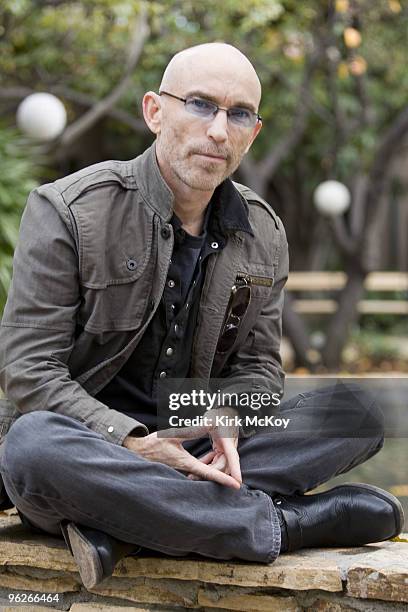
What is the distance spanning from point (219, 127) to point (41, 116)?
5826 mm

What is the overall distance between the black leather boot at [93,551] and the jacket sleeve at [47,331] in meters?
0.24

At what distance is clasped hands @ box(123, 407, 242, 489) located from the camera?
8.39 ft

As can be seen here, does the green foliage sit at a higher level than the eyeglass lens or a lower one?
lower

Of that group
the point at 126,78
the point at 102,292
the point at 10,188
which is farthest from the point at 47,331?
the point at 126,78

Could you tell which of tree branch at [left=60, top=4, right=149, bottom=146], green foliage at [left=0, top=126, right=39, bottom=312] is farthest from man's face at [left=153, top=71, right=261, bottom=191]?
tree branch at [left=60, top=4, right=149, bottom=146]

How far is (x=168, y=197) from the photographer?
9.20ft

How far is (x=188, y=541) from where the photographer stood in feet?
8.31

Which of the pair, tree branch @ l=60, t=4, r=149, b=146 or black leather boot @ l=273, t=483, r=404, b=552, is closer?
black leather boot @ l=273, t=483, r=404, b=552

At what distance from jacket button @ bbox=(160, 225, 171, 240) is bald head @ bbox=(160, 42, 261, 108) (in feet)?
1.24

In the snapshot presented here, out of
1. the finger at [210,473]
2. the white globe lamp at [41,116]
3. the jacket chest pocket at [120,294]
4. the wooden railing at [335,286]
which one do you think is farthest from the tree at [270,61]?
the finger at [210,473]

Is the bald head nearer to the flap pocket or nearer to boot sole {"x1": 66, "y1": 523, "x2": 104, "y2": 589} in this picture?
the flap pocket

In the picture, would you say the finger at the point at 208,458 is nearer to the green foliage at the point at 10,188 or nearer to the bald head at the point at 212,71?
the bald head at the point at 212,71

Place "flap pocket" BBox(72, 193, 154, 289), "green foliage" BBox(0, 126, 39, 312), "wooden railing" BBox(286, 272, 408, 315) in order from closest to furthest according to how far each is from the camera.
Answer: "flap pocket" BBox(72, 193, 154, 289) < "green foliage" BBox(0, 126, 39, 312) < "wooden railing" BBox(286, 272, 408, 315)

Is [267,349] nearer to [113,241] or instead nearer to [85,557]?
[113,241]
